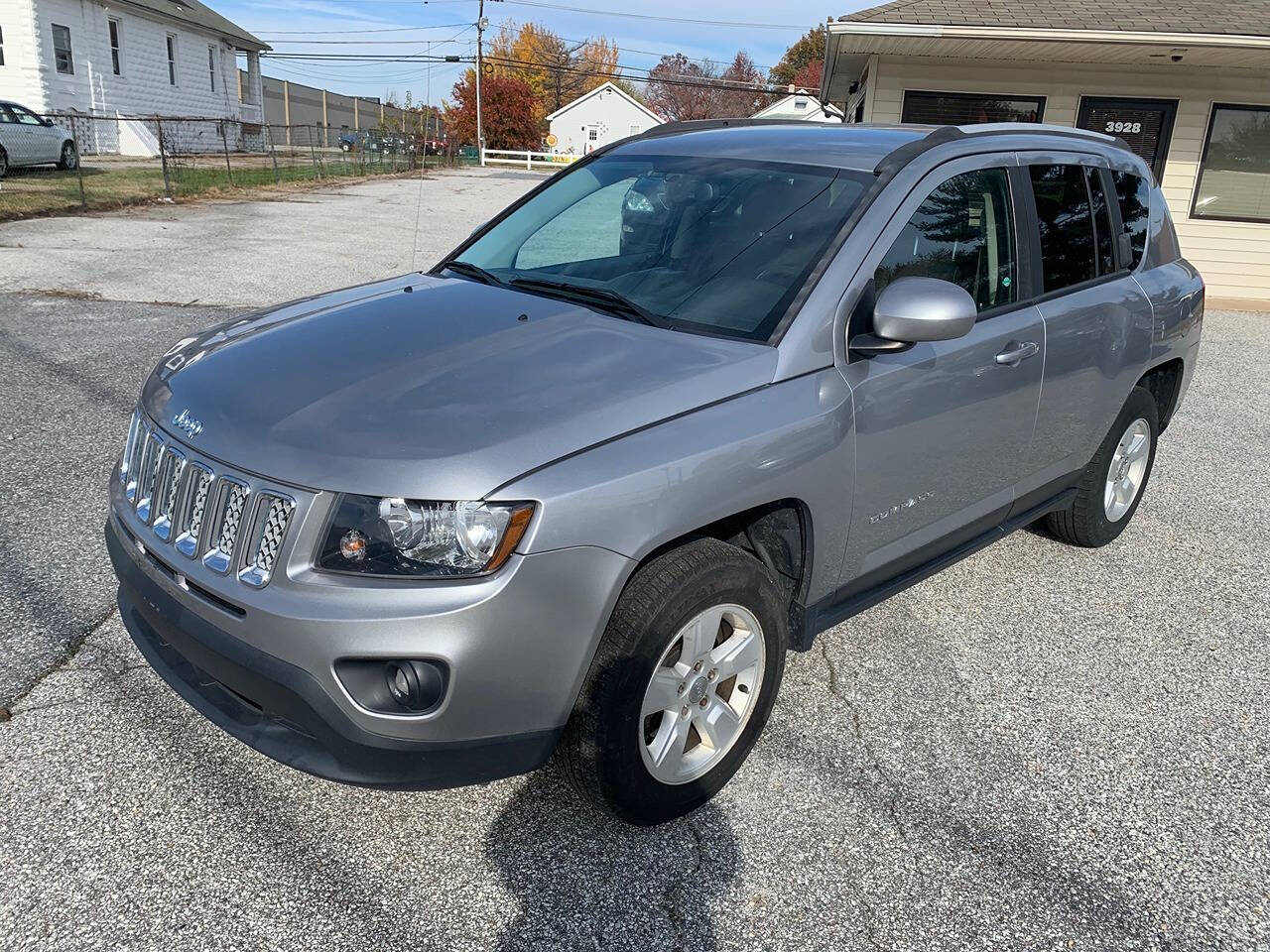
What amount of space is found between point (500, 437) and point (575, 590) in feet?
1.34

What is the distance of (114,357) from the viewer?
7547 millimetres

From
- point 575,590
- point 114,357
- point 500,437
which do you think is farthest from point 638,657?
point 114,357

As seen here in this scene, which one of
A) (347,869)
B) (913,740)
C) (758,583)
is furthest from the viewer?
(913,740)

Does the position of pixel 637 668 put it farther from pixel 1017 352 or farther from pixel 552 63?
pixel 552 63

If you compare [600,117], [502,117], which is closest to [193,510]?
[502,117]

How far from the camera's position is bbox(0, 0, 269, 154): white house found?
2814cm

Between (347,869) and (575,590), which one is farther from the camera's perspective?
(347,869)

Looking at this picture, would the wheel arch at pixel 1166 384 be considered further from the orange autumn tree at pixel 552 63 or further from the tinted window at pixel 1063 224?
the orange autumn tree at pixel 552 63

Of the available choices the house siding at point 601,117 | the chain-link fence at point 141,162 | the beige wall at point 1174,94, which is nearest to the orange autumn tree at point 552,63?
the house siding at point 601,117

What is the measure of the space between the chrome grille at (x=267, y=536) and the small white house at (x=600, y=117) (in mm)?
66347

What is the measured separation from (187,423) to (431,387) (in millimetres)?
680

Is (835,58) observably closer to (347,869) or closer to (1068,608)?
(1068,608)

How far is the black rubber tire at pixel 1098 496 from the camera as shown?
15.0ft

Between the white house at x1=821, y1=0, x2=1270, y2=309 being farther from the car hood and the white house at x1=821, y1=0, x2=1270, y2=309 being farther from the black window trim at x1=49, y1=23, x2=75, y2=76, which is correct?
the black window trim at x1=49, y1=23, x2=75, y2=76
